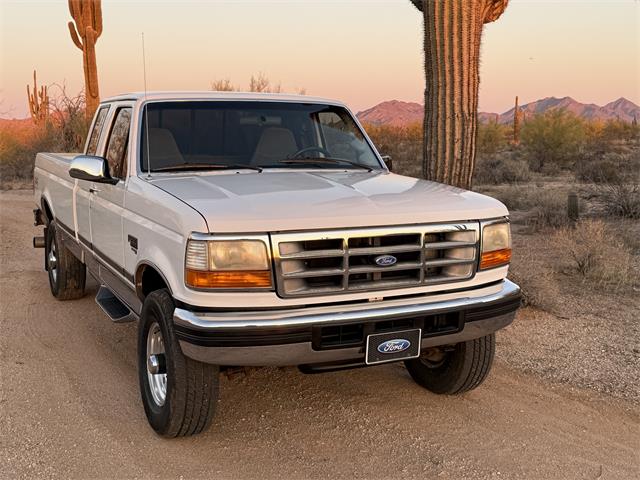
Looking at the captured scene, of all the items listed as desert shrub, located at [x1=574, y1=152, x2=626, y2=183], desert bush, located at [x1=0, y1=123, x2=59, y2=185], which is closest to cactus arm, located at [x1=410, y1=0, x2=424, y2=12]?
desert shrub, located at [x1=574, y1=152, x2=626, y2=183]

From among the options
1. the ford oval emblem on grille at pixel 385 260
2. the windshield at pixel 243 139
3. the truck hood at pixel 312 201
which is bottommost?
the ford oval emblem on grille at pixel 385 260

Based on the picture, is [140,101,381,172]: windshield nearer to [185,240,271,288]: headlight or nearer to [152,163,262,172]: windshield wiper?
[152,163,262,172]: windshield wiper

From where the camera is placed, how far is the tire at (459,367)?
13.9 feet

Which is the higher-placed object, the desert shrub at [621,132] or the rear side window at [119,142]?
the rear side window at [119,142]

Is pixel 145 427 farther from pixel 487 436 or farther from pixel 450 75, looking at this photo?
pixel 450 75

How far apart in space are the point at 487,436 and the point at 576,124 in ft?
80.9

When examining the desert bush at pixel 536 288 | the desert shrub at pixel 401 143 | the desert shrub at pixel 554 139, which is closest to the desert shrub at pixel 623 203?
the desert bush at pixel 536 288

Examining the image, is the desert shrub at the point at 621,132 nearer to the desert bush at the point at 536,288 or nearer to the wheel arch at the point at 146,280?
the desert bush at the point at 536,288

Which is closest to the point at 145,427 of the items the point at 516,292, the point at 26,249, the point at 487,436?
the point at 487,436

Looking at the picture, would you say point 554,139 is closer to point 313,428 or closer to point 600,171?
point 600,171

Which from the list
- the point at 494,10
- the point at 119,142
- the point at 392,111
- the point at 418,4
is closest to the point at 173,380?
the point at 119,142

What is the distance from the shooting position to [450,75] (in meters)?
6.41

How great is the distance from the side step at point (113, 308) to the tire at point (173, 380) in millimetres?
794

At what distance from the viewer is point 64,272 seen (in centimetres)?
669
